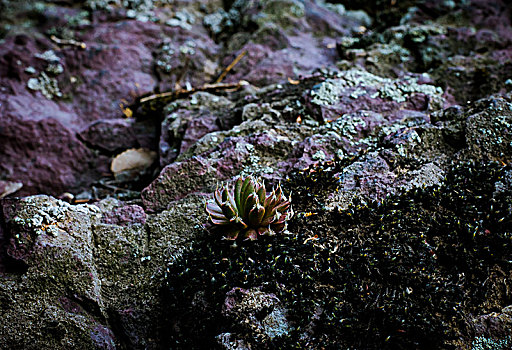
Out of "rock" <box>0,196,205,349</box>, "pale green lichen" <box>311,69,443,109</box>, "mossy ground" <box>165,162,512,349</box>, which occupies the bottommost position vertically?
"rock" <box>0,196,205,349</box>

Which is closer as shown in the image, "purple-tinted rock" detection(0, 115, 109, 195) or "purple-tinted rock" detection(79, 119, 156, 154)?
"purple-tinted rock" detection(0, 115, 109, 195)

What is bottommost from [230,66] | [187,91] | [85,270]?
[85,270]

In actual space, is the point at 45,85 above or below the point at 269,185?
below

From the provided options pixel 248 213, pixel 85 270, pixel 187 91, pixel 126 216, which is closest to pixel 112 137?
pixel 187 91

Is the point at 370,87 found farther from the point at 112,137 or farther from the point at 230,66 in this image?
the point at 112,137

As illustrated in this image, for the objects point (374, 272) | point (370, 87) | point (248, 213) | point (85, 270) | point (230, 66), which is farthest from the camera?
point (230, 66)

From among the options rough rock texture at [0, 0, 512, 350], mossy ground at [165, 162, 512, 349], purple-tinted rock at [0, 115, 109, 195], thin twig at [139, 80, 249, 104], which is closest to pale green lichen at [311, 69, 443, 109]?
rough rock texture at [0, 0, 512, 350]

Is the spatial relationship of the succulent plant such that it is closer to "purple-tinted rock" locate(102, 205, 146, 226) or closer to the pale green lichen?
"purple-tinted rock" locate(102, 205, 146, 226)

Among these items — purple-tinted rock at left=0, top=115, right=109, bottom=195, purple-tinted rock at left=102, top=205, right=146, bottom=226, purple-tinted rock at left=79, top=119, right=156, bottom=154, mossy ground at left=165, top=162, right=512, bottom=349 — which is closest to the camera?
mossy ground at left=165, top=162, right=512, bottom=349
